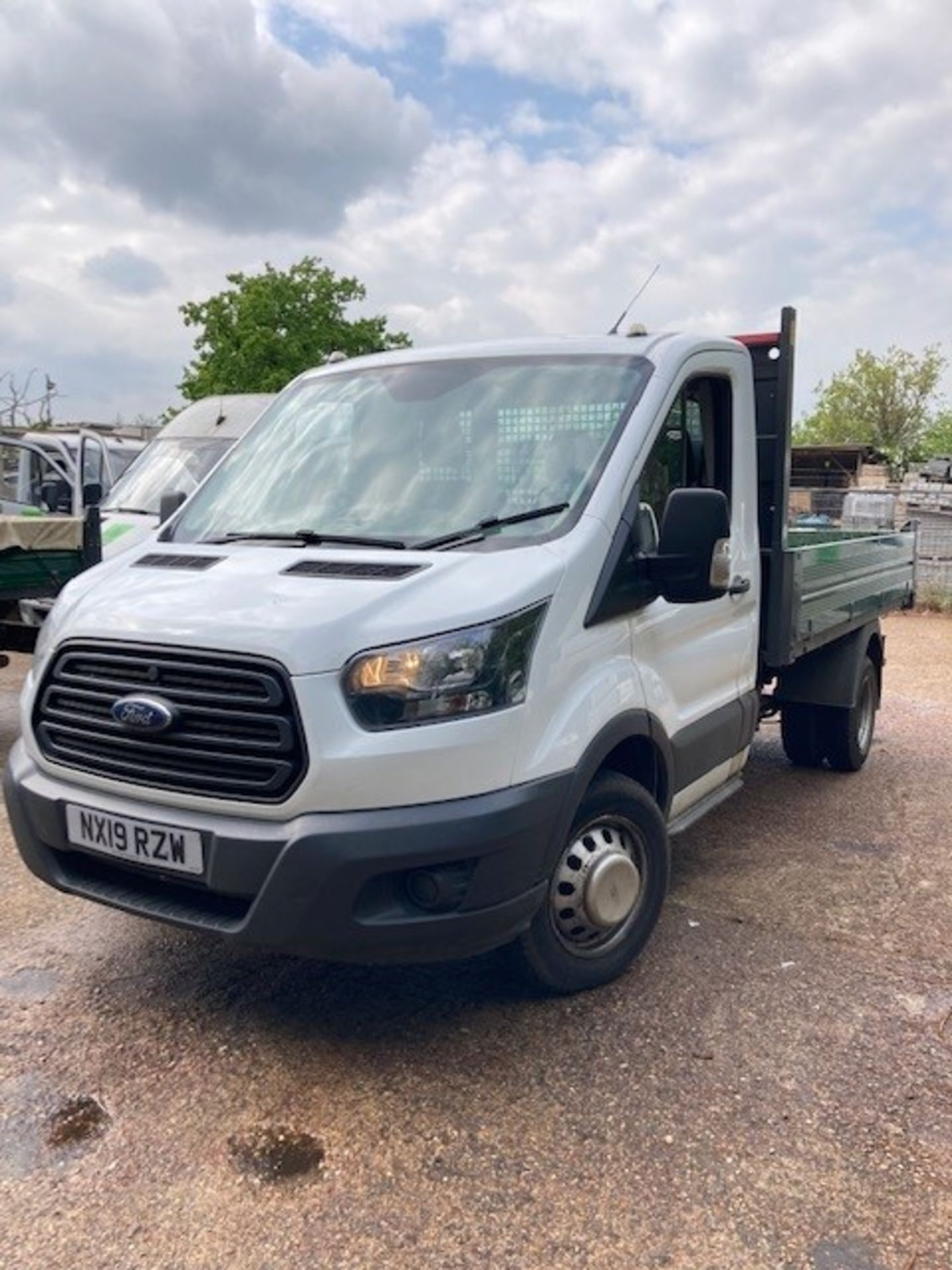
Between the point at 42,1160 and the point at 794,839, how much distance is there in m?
3.73

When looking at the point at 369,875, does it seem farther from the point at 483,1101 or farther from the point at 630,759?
the point at 630,759

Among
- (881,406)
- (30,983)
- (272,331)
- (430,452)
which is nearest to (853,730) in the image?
(430,452)

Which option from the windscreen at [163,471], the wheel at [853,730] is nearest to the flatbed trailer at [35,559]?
the windscreen at [163,471]

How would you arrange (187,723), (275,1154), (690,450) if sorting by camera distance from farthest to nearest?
(690,450) → (187,723) → (275,1154)

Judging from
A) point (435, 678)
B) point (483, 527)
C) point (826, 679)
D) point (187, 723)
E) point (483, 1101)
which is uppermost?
point (483, 527)

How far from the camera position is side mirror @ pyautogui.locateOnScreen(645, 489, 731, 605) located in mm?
3291

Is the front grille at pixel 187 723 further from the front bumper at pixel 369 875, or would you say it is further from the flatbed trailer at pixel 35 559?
the flatbed trailer at pixel 35 559

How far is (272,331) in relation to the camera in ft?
93.0

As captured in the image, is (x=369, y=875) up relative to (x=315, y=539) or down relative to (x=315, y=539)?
down

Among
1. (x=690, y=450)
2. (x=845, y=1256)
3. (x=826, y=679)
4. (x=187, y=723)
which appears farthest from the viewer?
(x=826, y=679)

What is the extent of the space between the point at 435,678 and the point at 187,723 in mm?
707

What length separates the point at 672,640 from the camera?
3.78 m

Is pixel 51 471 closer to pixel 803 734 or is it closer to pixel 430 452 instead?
pixel 803 734

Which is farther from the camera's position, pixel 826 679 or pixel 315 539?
pixel 826 679
